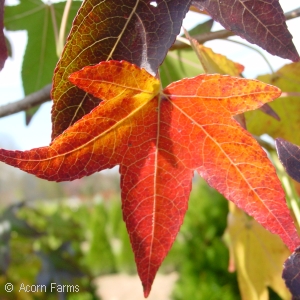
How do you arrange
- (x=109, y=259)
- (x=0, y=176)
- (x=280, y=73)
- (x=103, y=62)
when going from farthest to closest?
(x=0, y=176) < (x=109, y=259) < (x=280, y=73) < (x=103, y=62)

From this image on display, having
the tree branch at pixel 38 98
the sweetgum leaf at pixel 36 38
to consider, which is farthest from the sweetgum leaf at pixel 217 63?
the sweetgum leaf at pixel 36 38

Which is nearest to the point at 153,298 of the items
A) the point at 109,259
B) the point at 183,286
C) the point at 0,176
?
the point at 109,259

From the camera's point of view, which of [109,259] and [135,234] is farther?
[109,259]

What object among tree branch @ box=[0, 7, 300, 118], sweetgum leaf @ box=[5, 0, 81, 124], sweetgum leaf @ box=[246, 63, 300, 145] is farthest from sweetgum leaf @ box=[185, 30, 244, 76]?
sweetgum leaf @ box=[5, 0, 81, 124]

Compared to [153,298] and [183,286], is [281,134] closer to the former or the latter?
[183,286]

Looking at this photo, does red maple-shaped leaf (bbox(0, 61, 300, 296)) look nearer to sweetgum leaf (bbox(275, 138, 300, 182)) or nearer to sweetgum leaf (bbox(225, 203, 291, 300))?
sweetgum leaf (bbox(275, 138, 300, 182))

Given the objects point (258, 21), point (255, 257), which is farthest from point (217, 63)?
point (255, 257)

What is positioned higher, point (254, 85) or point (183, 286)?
point (254, 85)
